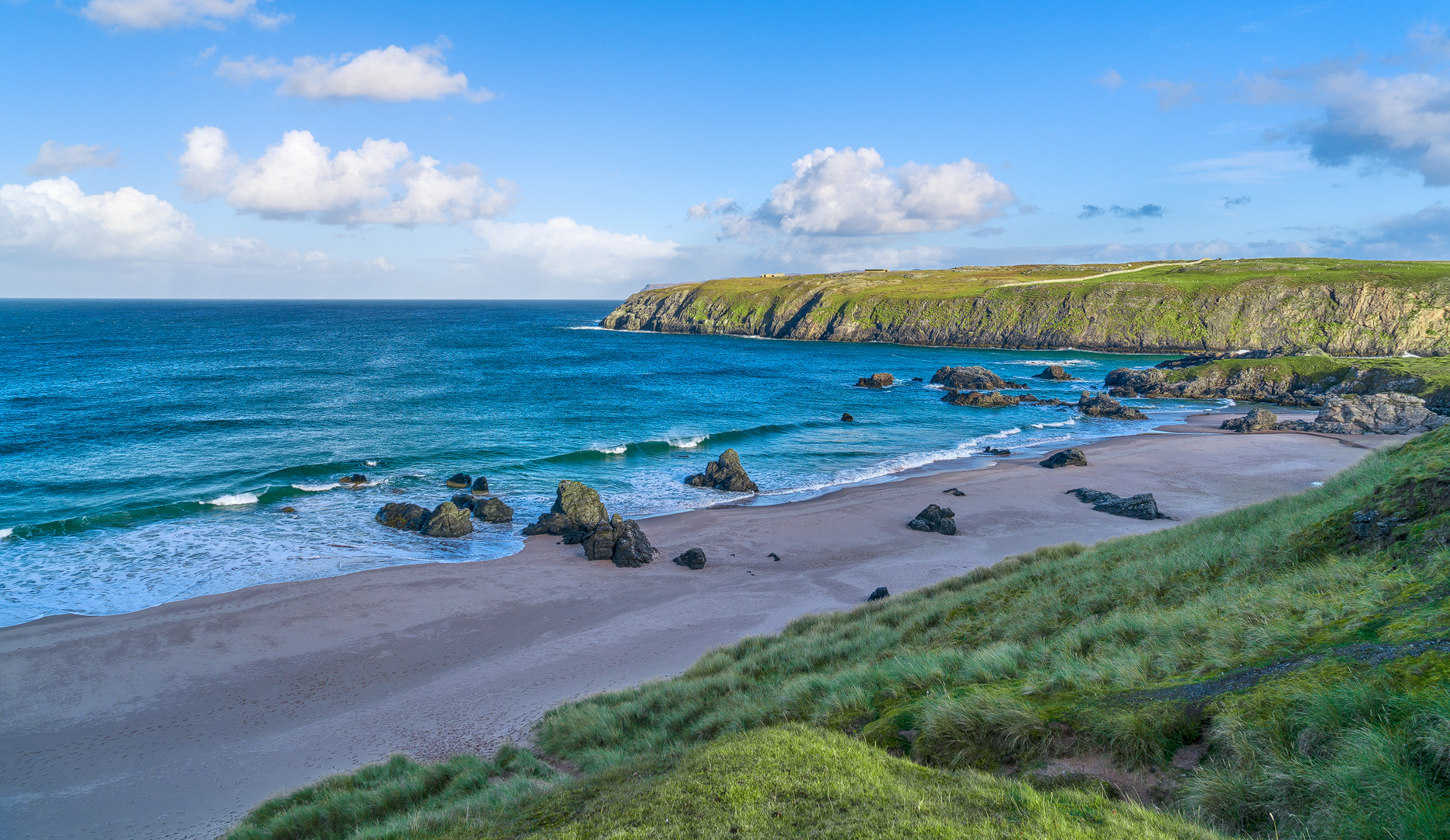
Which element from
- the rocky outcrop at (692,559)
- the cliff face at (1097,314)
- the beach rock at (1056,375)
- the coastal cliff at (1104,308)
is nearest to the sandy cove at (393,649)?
the rocky outcrop at (692,559)

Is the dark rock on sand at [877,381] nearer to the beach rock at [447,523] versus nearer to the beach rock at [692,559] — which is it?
the beach rock at [692,559]

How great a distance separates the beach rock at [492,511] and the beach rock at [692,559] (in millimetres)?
10041

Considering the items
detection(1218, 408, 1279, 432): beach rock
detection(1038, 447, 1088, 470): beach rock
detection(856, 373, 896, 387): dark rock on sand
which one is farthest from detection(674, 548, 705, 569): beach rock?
detection(856, 373, 896, 387): dark rock on sand

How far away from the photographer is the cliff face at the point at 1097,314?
86.6m

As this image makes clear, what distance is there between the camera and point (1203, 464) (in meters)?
38.7

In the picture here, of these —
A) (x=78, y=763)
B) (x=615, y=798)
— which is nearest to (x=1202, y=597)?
(x=615, y=798)

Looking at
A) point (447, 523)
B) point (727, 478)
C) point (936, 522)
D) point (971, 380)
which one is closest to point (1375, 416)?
point (971, 380)

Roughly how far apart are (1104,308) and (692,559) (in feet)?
368

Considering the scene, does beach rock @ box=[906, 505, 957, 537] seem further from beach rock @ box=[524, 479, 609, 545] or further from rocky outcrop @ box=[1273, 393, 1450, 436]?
rocky outcrop @ box=[1273, 393, 1450, 436]

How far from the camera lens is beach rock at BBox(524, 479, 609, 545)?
29.4 metres

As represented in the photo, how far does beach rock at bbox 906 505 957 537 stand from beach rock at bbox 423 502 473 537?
20066 mm

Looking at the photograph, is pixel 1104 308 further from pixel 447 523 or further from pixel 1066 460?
pixel 447 523

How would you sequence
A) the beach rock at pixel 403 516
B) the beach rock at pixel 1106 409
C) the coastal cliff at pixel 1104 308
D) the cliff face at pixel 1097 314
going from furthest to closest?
the coastal cliff at pixel 1104 308
the cliff face at pixel 1097 314
the beach rock at pixel 1106 409
the beach rock at pixel 403 516

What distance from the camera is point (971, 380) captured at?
75.6 metres
